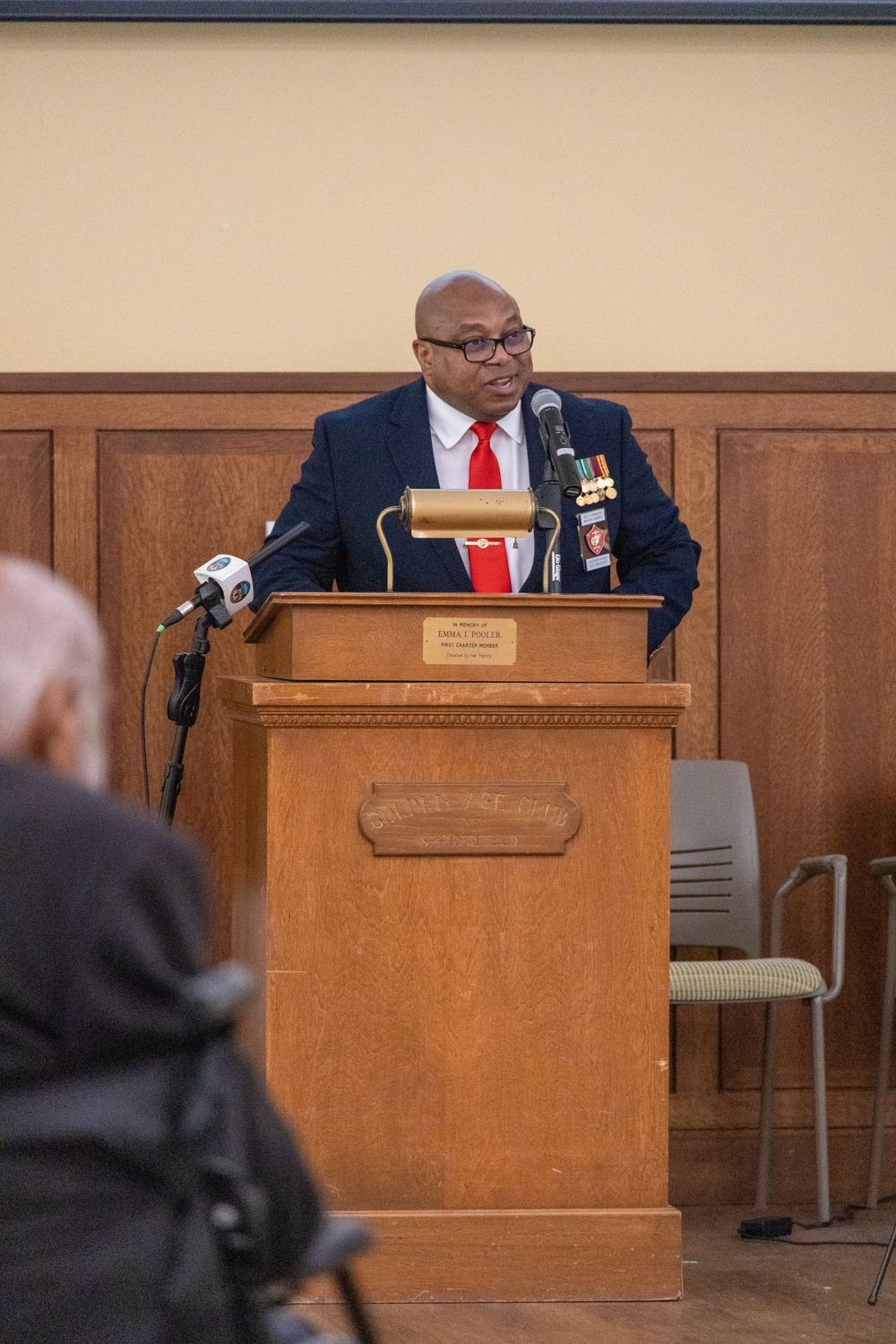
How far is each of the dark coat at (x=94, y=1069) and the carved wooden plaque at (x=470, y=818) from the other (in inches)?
66.3

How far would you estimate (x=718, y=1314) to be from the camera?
10.1ft

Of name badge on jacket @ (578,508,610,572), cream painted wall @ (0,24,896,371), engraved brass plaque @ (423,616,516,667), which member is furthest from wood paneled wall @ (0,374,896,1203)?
engraved brass plaque @ (423,616,516,667)

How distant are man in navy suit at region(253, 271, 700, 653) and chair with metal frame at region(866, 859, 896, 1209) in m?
1.09

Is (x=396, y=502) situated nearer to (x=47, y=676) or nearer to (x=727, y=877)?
(x=727, y=877)

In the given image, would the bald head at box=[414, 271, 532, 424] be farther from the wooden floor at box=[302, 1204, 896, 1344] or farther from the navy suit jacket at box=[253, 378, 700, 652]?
the wooden floor at box=[302, 1204, 896, 1344]

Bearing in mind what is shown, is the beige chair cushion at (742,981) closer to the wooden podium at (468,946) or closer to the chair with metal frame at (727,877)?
the chair with metal frame at (727,877)

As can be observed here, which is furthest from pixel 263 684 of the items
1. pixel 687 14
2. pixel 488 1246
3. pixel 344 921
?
pixel 687 14

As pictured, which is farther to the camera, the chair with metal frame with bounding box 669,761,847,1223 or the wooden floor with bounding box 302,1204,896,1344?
the chair with metal frame with bounding box 669,761,847,1223

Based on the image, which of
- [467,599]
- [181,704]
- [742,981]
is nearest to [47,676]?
[467,599]

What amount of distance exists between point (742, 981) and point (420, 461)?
142 centimetres

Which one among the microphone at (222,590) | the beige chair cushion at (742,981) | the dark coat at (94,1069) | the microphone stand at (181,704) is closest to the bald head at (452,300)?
the microphone at (222,590)

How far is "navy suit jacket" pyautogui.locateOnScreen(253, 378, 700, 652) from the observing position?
3539 mm

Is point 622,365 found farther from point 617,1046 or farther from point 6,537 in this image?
point 617,1046

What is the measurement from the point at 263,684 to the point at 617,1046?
903 millimetres
